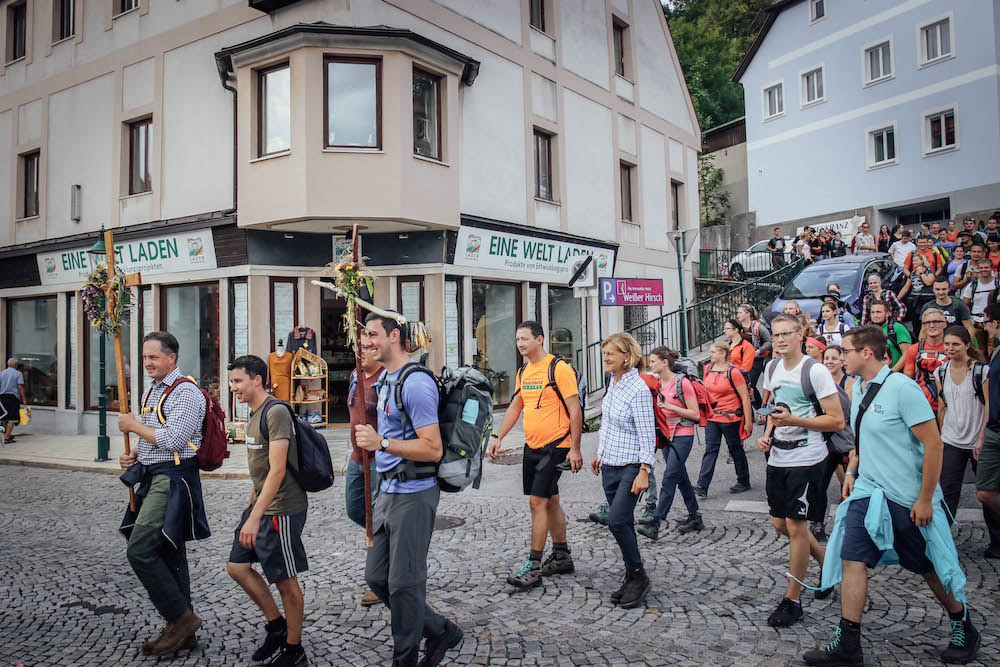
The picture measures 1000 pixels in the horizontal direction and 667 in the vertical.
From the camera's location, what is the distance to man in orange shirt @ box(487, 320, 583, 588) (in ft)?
17.9

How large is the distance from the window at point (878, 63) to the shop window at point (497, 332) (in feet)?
64.8

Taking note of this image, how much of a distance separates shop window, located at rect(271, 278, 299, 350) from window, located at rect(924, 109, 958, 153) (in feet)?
74.7

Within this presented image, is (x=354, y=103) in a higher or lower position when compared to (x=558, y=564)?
higher

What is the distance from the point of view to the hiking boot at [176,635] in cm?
429

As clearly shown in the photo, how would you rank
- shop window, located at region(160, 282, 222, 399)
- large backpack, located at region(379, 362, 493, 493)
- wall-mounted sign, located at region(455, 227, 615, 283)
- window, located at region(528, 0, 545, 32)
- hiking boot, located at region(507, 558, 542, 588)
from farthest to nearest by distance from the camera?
Result: 1. window, located at region(528, 0, 545, 32)
2. shop window, located at region(160, 282, 222, 399)
3. wall-mounted sign, located at region(455, 227, 615, 283)
4. hiking boot, located at region(507, 558, 542, 588)
5. large backpack, located at region(379, 362, 493, 493)

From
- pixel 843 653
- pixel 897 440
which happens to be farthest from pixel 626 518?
pixel 897 440

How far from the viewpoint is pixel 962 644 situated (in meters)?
3.92

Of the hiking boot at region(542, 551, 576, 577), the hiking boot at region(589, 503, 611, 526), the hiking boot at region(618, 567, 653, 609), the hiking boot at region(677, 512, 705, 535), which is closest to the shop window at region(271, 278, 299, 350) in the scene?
the hiking boot at region(589, 503, 611, 526)

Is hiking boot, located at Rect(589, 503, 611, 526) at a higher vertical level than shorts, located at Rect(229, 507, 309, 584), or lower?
lower

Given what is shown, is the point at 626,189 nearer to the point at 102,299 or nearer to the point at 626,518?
the point at 102,299

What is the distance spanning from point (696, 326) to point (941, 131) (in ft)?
46.2

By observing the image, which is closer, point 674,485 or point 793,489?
point 793,489

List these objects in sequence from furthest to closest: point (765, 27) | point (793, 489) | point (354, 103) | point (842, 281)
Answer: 1. point (765, 27)
2. point (842, 281)
3. point (354, 103)
4. point (793, 489)

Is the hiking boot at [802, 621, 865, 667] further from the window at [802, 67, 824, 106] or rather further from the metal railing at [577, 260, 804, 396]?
the window at [802, 67, 824, 106]
